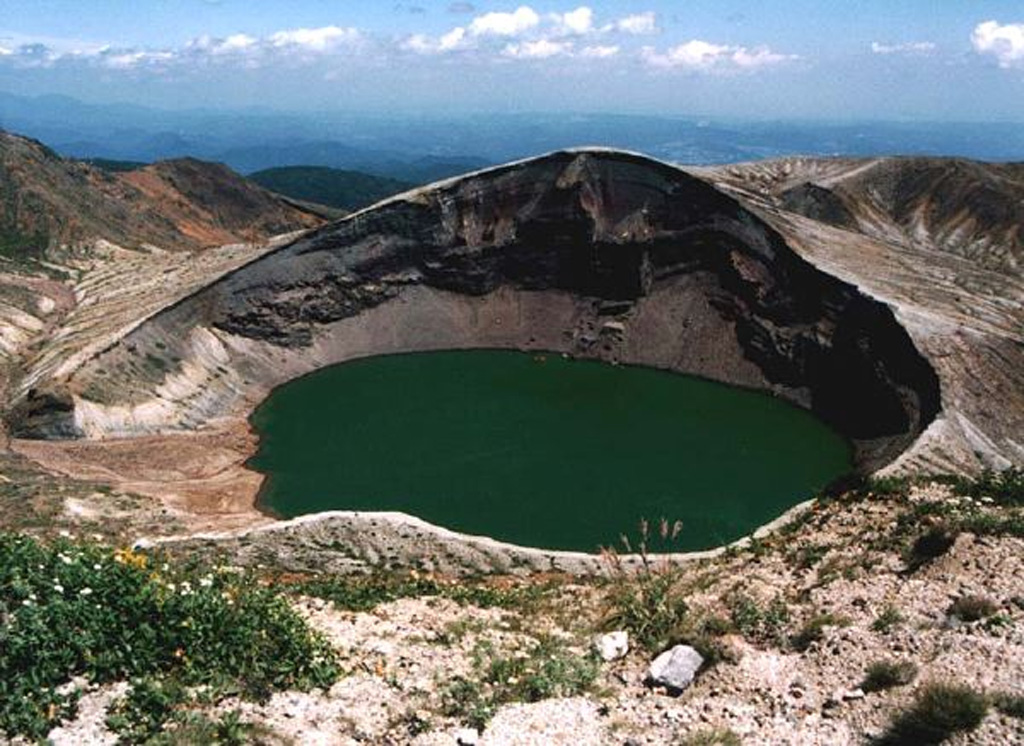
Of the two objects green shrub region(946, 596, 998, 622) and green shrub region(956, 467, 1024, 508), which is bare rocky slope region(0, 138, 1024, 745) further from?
green shrub region(956, 467, 1024, 508)

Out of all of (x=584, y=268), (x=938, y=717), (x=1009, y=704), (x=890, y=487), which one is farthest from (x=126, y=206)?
(x=1009, y=704)

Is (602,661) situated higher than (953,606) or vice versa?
(953,606)

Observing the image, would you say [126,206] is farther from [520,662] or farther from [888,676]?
[888,676]

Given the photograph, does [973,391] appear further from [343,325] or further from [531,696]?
[343,325]

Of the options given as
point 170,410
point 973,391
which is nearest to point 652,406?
point 973,391

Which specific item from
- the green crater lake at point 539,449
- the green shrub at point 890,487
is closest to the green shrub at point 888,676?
the green shrub at point 890,487
